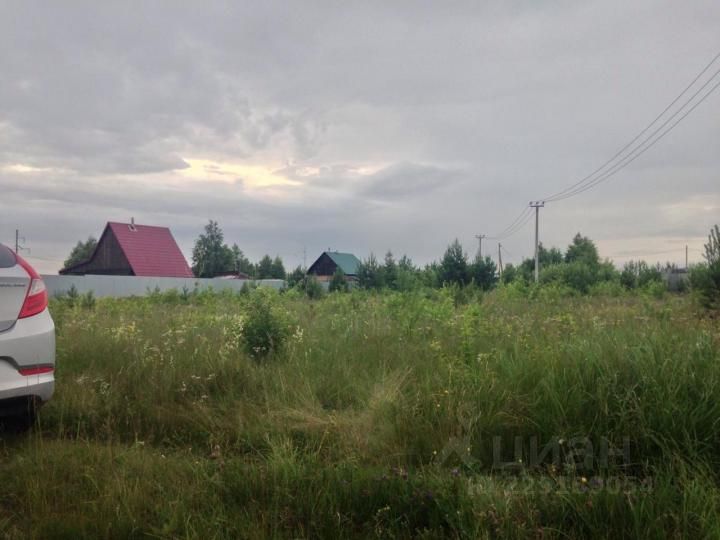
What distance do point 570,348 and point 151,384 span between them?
11.9 ft

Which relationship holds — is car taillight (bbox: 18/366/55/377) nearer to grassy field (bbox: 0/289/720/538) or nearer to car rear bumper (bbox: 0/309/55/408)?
car rear bumper (bbox: 0/309/55/408)

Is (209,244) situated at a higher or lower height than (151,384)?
higher

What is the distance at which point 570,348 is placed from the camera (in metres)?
3.82

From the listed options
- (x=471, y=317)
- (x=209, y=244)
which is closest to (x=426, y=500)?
(x=471, y=317)

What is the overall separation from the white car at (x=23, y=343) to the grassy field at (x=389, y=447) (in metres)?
0.39

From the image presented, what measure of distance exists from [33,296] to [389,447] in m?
2.76

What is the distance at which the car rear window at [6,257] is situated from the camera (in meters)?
3.60

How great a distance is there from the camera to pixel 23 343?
3.41m

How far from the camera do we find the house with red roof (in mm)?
40438

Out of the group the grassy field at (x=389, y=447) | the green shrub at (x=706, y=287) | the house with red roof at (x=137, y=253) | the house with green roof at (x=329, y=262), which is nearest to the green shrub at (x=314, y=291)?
the green shrub at (x=706, y=287)

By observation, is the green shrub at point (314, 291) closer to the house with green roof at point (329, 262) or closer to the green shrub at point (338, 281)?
the green shrub at point (338, 281)

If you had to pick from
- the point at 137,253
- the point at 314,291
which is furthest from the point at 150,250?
the point at 314,291

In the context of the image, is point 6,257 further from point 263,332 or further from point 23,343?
point 263,332

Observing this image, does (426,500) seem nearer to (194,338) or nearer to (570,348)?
(570,348)
